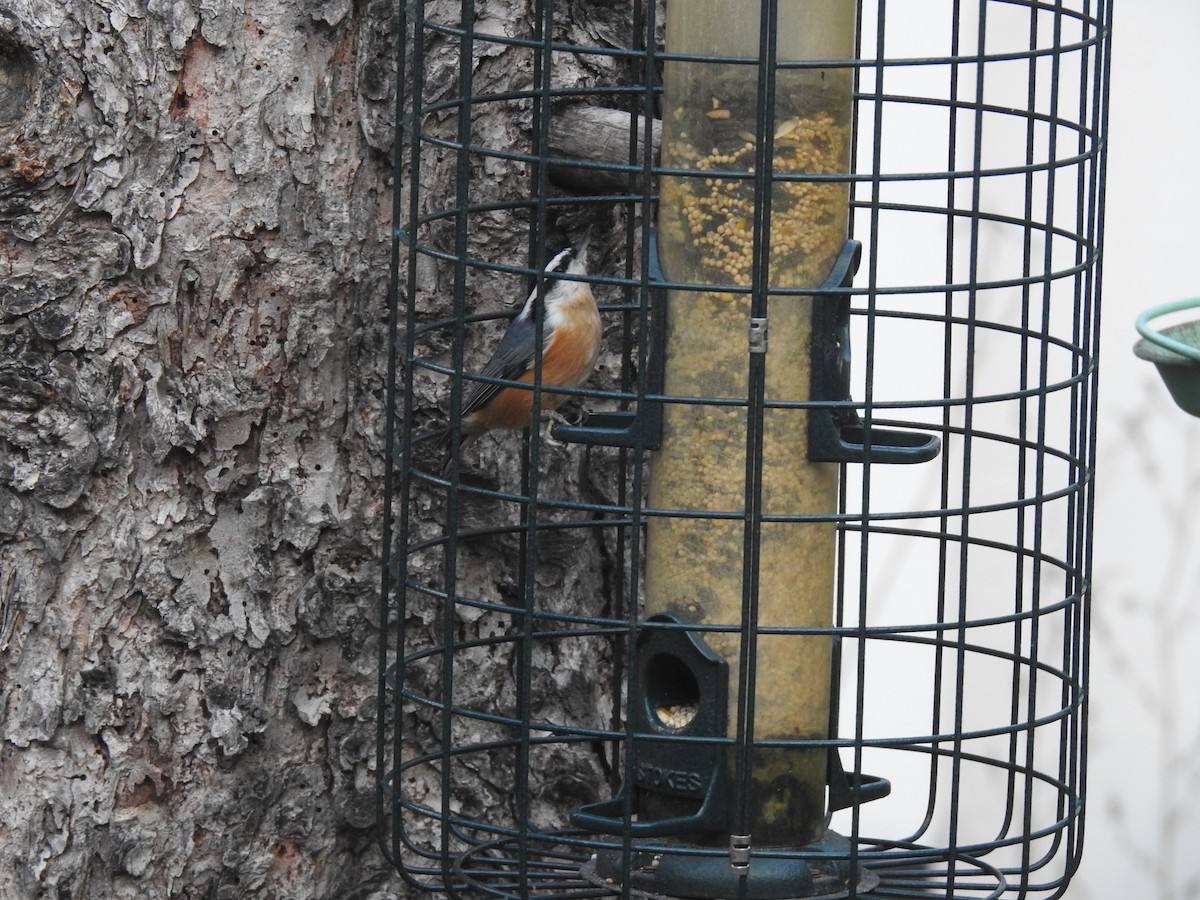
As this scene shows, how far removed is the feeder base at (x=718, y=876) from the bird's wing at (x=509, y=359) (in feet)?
2.76

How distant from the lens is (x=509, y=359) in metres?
3.11

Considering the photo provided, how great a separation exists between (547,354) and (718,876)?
3.52 feet

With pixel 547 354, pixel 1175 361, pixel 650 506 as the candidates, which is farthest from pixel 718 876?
pixel 547 354

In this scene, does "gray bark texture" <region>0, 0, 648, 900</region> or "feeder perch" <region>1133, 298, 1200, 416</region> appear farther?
"gray bark texture" <region>0, 0, 648, 900</region>

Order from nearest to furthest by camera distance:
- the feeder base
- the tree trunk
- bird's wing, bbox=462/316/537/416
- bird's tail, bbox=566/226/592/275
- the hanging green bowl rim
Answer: the hanging green bowl rim < the feeder base < the tree trunk < bird's wing, bbox=462/316/537/416 < bird's tail, bbox=566/226/592/275

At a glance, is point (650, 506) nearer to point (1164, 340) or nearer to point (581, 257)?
point (581, 257)

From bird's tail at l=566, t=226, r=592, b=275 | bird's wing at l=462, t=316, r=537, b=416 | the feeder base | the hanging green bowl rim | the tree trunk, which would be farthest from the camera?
bird's tail at l=566, t=226, r=592, b=275

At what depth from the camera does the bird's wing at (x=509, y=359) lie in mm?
3061

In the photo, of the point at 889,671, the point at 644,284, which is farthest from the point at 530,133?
the point at 889,671

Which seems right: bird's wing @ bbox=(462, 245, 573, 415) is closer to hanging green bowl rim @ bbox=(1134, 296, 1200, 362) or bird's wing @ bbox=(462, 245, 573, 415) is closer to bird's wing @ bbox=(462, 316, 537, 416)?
bird's wing @ bbox=(462, 316, 537, 416)

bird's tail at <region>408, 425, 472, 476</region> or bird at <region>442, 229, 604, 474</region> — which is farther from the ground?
bird at <region>442, 229, 604, 474</region>

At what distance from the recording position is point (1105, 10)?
278 centimetres

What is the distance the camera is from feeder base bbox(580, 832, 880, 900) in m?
2.55

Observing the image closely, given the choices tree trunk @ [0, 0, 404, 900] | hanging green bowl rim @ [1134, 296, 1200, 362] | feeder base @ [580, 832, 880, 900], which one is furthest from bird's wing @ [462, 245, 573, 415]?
hanging green bowl rim @ [1134, 296, 1200, 362]
